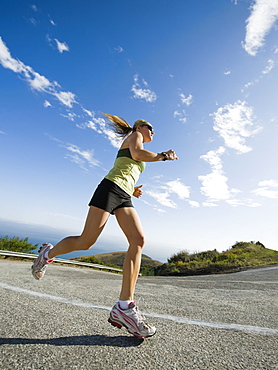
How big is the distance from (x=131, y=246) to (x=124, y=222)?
10.2 inches

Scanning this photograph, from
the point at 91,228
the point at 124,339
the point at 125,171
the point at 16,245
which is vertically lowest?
the point at 124,339

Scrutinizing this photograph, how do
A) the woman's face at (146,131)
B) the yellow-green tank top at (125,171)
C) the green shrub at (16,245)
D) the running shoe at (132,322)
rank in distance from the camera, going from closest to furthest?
the running shoe at (132,322) → the yellow-green tank top at (125,171) → the woman's face at (146,131) → the green shrub at (16,245)

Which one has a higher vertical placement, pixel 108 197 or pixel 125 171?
pixel 125 171

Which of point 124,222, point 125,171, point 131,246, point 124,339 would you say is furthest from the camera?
point 125,171

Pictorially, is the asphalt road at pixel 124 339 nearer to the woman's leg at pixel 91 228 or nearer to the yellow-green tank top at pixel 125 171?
the woman's leg at pixel 91 228

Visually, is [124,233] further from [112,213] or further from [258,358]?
[258,358]

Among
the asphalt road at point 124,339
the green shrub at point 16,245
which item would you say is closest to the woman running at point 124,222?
the asphalt road at point 124,339

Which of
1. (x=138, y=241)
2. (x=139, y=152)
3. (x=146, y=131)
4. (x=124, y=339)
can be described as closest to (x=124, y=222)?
(x=138, y=241)

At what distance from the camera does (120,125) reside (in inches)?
134

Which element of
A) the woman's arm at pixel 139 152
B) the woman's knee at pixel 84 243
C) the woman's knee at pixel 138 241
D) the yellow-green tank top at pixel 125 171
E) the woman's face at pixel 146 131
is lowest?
the woman's knee at pixel 84 243

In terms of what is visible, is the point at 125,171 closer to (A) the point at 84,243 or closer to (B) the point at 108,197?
(B) the point at 108,197

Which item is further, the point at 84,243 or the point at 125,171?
the point at 125,171

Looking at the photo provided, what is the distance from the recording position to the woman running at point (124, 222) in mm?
2141

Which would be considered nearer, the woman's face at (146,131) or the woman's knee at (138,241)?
the woman's knee at (138,241)
